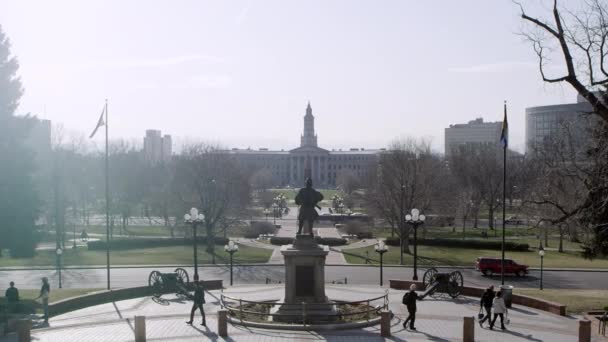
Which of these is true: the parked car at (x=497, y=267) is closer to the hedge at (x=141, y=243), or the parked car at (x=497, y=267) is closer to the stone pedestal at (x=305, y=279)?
the stone pedestal at (x=305, y=279)

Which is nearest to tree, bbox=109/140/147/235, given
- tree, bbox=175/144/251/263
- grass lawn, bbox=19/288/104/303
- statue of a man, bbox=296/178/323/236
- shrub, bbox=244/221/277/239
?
shrub, bbox=244/221/277/239

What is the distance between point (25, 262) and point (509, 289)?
34557mm

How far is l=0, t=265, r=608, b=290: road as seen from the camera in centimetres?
3822

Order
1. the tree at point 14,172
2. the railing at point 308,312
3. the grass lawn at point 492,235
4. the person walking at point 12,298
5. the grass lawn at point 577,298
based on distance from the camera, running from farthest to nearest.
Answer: the grass lawn at point 492,235
the tree at point 14,172
the grass lawn at point 577,298
the person walking at point 12,298
the railing at point 308,312

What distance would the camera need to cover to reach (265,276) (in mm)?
40656

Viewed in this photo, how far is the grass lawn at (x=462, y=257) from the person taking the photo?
49062mm

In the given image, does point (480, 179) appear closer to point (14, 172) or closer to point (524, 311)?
point (524, 311)

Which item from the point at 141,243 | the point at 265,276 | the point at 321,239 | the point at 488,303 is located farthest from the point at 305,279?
the point at 141,243

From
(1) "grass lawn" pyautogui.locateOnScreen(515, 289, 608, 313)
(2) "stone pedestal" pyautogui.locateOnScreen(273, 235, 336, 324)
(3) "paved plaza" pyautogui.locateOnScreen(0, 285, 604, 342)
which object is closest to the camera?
(3) "paved plaza" pyautogui.locateOnScreen(0, 285, 604, 342)

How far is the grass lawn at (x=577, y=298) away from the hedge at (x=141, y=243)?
34541 mm

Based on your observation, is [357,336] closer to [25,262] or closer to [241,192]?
[25,262]

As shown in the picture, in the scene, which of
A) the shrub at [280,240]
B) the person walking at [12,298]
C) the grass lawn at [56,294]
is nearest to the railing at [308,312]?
the grass lawn at [56,294]

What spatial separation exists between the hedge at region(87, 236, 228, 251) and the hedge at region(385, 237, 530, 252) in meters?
16.8

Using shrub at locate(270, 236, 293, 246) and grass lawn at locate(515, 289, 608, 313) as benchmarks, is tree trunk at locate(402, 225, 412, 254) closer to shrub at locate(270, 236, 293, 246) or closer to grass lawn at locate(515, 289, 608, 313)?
shrub at locate(270, 236, 293, 246)
